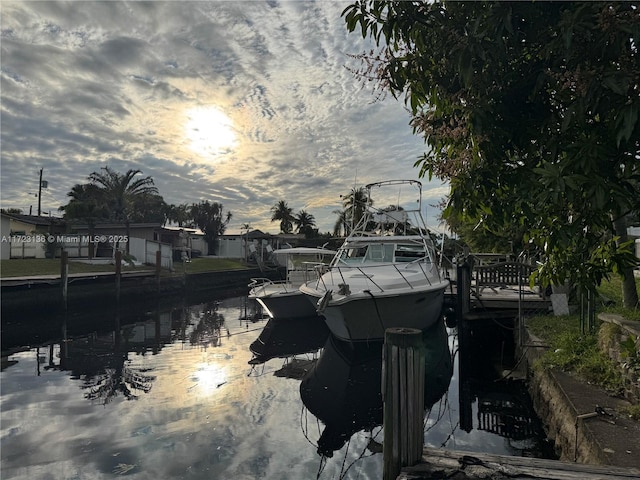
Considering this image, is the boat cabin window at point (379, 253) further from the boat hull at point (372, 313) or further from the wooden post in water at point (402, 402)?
the wooden post in water at point (402, 402)

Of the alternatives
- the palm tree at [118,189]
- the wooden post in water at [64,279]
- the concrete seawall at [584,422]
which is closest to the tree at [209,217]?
the palm tree at [118,189]

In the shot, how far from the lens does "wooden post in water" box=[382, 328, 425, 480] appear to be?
3.60 m

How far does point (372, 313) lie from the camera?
10.2 metres

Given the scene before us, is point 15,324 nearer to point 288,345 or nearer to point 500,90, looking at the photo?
point 288,345

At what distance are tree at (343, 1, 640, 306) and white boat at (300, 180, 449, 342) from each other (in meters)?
5.68

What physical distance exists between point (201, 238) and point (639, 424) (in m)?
47.7

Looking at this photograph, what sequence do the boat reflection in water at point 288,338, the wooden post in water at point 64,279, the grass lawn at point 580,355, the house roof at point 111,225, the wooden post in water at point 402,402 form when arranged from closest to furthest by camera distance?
the wooden post in water at point 402,402, the grass lawn at point 580,355, the boat reflection in water at point 288,338, the wooden post in water at point 64,279, the house roof at point 111,225

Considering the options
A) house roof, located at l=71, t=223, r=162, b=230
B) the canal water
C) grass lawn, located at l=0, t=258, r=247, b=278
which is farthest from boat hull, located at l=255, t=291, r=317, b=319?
house roof, located at l=71, t=223, r=162, b=230

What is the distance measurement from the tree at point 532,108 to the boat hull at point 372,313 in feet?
18.3

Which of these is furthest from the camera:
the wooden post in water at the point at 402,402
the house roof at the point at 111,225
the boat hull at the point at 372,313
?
the house roof at the point at 111,225

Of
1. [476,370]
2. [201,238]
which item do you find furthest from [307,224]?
[476,370]

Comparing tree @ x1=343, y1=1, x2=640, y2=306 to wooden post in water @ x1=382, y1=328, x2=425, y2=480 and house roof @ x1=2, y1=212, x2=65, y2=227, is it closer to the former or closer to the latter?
wooden post in water @ x1=382, y1=328, x2=425, y2=480

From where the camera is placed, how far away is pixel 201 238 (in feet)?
160

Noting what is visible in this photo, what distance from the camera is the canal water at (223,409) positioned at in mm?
5605
